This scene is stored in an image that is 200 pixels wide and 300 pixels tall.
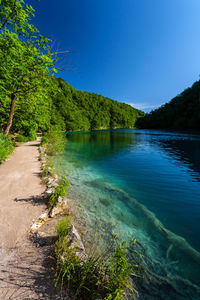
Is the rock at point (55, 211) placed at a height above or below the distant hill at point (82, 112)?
below

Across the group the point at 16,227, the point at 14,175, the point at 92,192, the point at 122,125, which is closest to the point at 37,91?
the point at 14,175

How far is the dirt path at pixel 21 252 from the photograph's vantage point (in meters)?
1.68

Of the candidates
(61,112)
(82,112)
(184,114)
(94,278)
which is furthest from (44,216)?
(82,112)

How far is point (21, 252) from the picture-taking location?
231cm

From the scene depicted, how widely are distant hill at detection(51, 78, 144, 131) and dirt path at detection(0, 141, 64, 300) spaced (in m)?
45.7

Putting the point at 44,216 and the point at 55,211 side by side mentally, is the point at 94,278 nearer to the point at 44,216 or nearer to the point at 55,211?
the point at 44,216

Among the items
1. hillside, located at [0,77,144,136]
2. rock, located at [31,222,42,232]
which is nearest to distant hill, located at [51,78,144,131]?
hillside, located at [0,77,144,136]

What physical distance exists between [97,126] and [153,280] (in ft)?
348

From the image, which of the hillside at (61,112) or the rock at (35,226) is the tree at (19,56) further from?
the rock at (35,226)

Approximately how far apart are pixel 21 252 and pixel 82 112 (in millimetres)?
109106

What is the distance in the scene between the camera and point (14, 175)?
602 centimetres

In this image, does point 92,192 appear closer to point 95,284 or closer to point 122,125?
point 95,284

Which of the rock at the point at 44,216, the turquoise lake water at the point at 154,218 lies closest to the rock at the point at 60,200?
the rock at the point at 44,216

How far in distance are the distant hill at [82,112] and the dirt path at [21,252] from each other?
150 feet
